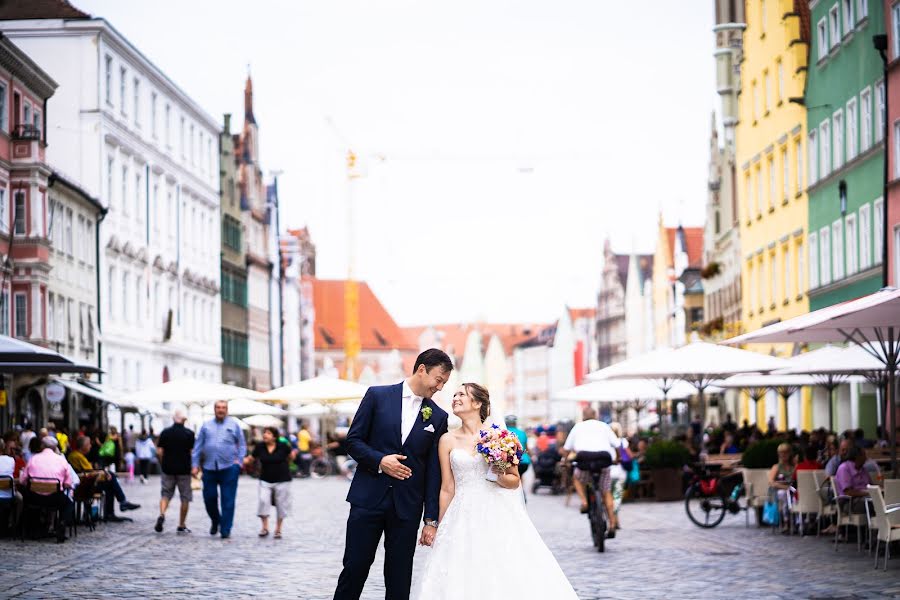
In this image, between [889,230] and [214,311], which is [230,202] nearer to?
[214,311]

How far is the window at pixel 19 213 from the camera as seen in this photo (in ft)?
162

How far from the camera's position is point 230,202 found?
90.2 m

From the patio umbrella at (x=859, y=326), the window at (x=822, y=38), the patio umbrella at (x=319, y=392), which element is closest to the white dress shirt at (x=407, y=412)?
the patio umbrella at (x=859, y=326)

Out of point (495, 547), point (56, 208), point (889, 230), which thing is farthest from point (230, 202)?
point (495, 547)

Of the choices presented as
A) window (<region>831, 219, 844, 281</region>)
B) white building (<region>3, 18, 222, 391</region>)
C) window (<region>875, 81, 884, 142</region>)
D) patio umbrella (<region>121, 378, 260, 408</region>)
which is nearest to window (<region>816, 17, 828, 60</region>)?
window (<region>831, 219, 844, 281</region>)

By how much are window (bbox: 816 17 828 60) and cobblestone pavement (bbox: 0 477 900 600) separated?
23.0 m

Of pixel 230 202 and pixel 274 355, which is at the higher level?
pixel 230 202

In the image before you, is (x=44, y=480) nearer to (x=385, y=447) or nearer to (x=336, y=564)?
(x=336, y=564)

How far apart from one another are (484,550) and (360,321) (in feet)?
537

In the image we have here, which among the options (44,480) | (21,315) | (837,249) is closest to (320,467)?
(21,315)

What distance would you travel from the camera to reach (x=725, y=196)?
7044cm

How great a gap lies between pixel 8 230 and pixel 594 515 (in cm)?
3136

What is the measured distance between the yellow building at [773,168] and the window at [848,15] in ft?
18.4

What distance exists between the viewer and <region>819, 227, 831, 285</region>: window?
47719 mm
